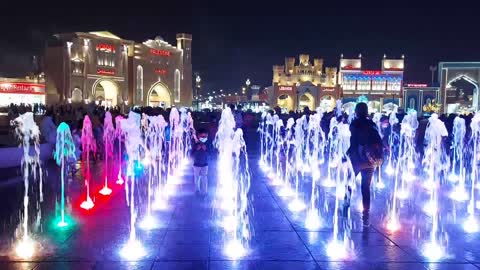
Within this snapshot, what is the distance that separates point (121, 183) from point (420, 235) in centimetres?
668

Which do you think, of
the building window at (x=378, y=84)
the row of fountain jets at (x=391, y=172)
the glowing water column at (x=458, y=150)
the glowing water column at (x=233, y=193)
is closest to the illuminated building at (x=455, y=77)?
the building window at (x=378, y=84)

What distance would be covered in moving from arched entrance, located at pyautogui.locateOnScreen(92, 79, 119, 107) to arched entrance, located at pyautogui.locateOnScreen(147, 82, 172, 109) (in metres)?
6.09

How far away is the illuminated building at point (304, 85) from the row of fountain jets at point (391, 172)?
56288 mm

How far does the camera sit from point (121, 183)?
11.0m

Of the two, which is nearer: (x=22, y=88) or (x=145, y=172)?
(x=145, y=172)

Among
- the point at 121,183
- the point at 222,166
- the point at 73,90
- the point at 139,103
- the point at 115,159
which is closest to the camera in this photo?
the point at 121,183

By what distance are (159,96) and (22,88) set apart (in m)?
23.6

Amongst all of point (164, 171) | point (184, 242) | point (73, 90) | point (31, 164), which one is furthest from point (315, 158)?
point (73, 90)

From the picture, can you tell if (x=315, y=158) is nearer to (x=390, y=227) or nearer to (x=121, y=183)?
(x=121, y=183)

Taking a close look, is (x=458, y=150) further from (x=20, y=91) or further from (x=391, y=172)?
(x=20, y=91)

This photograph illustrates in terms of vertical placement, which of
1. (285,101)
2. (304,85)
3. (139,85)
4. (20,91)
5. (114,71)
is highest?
(114,71)

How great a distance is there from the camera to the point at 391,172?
Result: 531 inches

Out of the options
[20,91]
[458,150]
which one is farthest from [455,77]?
[458,150]

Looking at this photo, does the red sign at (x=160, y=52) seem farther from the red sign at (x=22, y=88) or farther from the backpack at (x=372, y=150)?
the backpack at (x=372, y=150)
